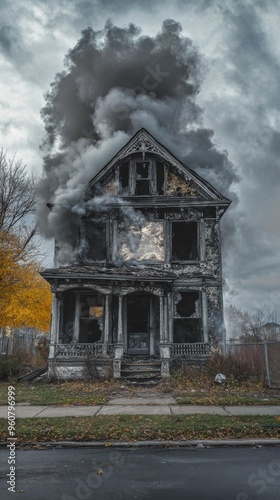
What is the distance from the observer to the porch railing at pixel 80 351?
Answer: 16594 mm

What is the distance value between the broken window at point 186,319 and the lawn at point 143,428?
10.3m

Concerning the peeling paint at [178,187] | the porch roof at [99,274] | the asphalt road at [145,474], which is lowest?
the asphalt road at [145,474]

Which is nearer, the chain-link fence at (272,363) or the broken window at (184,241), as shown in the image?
the chain-link fence at (272,363)

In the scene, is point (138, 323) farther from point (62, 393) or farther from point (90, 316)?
point (62, 393)

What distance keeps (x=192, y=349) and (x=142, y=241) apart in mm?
5271

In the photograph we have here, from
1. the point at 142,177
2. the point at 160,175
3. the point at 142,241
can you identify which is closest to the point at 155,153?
the point at 160,175

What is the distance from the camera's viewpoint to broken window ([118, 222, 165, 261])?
19031mm

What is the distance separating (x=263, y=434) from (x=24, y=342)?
97.6ft

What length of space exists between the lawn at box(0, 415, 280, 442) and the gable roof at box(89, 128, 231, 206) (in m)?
12.6

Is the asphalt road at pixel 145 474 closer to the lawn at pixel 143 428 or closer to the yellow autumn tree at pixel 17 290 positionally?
the lawn at pixel 143 428

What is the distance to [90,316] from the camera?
18547 millimetres

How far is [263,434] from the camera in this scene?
22.9 ft

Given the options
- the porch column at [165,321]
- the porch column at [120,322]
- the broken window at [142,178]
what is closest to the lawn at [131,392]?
the porch column at [120,322]

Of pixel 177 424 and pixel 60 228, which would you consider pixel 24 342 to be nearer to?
pixel 60 228
